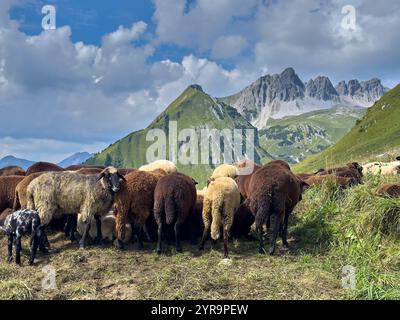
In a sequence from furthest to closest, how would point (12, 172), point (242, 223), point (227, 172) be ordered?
point (12, 172), point (227, 172), point (242, 223)

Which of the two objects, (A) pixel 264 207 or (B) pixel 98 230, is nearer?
(A) pixel 264 207

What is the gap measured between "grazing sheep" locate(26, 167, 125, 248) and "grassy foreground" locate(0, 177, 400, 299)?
111 cm

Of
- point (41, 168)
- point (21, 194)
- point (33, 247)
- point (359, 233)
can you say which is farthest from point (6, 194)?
point (359, 233)

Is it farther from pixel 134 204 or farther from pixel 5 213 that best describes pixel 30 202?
pixel 134 204

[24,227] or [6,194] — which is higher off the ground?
[6,194]

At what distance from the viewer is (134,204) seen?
12.5 meters

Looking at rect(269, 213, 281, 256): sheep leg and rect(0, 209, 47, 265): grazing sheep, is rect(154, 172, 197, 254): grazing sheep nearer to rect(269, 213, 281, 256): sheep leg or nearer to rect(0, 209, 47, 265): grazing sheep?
rect(269, 213, 281, 256): sheep leg

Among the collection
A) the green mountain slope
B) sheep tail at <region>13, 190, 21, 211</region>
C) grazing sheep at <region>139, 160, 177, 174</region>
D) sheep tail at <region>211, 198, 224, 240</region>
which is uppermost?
the green mountain slope

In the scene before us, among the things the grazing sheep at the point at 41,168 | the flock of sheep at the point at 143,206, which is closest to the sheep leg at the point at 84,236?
the flock of sheep at the point at 143,206

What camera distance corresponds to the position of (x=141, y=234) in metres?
13.4

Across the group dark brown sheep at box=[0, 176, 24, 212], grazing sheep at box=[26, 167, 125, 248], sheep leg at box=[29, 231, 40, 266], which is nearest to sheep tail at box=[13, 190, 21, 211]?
dark brown sheep at box=[0, 176, 24, 212]

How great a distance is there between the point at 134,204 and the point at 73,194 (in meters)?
1.80

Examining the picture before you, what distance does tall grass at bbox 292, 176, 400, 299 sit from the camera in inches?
349
